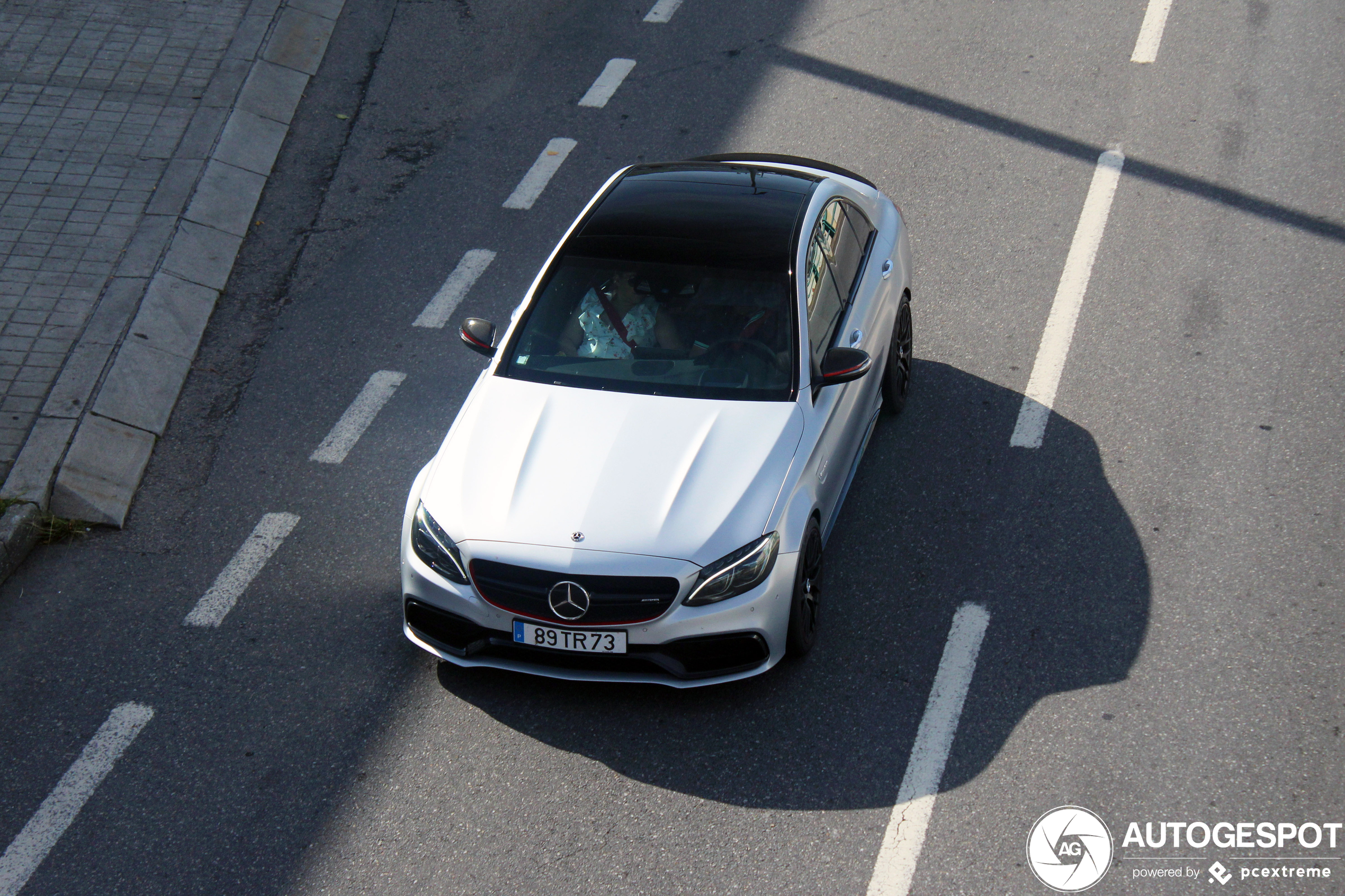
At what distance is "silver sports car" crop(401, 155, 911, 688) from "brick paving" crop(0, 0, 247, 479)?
10.6ft

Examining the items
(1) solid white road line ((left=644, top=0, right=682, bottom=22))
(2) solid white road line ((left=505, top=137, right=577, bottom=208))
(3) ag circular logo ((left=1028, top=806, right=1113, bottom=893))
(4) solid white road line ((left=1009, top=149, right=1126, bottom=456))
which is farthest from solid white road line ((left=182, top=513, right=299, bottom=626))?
(1) solid white road line ((left=644, top=0, right=682, bottom=22))

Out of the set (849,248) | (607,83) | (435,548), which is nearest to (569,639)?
(435,548)

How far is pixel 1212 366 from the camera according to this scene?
23.6 feet

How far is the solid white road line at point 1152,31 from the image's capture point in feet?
34.8

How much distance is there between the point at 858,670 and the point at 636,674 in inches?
42.2

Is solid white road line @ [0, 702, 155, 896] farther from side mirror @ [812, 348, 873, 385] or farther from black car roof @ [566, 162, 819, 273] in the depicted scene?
side mirror @ [812, 348, 873, 385]

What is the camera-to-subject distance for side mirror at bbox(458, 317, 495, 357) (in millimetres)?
5902

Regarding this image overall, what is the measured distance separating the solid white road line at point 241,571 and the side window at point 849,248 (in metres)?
3.20

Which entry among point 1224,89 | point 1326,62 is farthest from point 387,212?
point 1326,62

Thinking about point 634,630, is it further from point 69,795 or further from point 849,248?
point 849,248

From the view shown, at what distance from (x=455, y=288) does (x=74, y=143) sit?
3.53 m

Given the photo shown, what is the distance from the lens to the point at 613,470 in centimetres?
516

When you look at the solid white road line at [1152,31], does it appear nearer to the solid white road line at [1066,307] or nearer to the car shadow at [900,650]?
the solid white road line at [1066,307]

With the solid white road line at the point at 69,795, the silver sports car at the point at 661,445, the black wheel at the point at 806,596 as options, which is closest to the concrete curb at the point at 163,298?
the solid white road line at the point at 69,795
